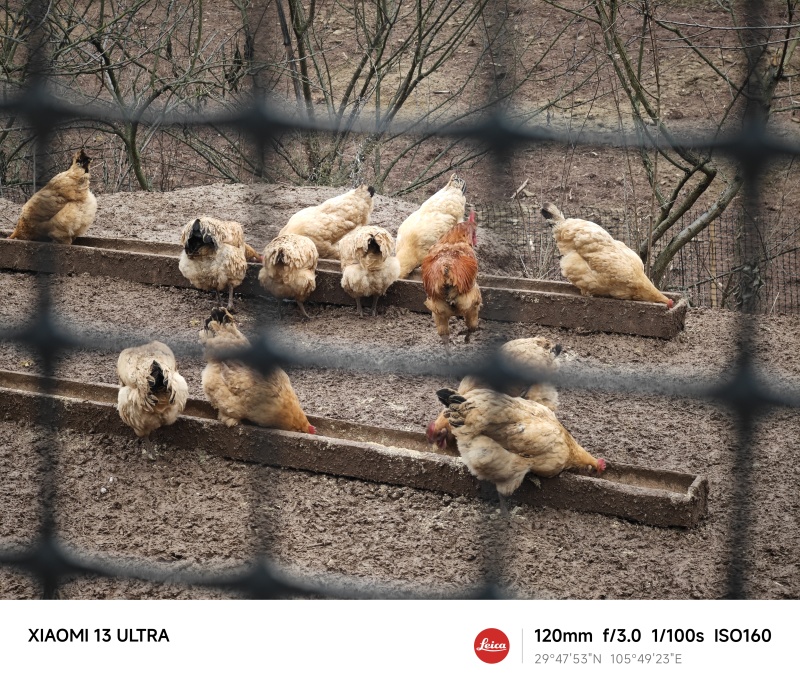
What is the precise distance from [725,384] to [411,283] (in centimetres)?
186

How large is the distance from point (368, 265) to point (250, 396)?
99 cm

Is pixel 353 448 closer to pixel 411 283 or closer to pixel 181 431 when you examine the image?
pixel 181 431

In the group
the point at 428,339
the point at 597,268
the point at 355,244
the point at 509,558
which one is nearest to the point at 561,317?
the point at 597,268

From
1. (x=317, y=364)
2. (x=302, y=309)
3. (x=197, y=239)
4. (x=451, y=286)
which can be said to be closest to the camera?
(x=317, y=364)

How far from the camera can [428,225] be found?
12.0 ft

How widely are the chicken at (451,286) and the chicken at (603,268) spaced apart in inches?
14.4

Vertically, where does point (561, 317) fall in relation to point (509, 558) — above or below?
above

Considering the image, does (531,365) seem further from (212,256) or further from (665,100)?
(665,100)

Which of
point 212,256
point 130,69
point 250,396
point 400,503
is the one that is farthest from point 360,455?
point 130,69

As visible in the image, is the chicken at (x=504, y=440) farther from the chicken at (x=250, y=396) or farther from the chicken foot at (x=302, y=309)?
the chicken foot at (x=302, y=309)

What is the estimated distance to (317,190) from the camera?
4.57 metres

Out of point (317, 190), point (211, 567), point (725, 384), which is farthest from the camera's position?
point (317, 190)

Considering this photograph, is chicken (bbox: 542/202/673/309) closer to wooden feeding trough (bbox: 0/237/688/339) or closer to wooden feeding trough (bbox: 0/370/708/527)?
wooden feeding trough (bbox: 0/237/688/339)
